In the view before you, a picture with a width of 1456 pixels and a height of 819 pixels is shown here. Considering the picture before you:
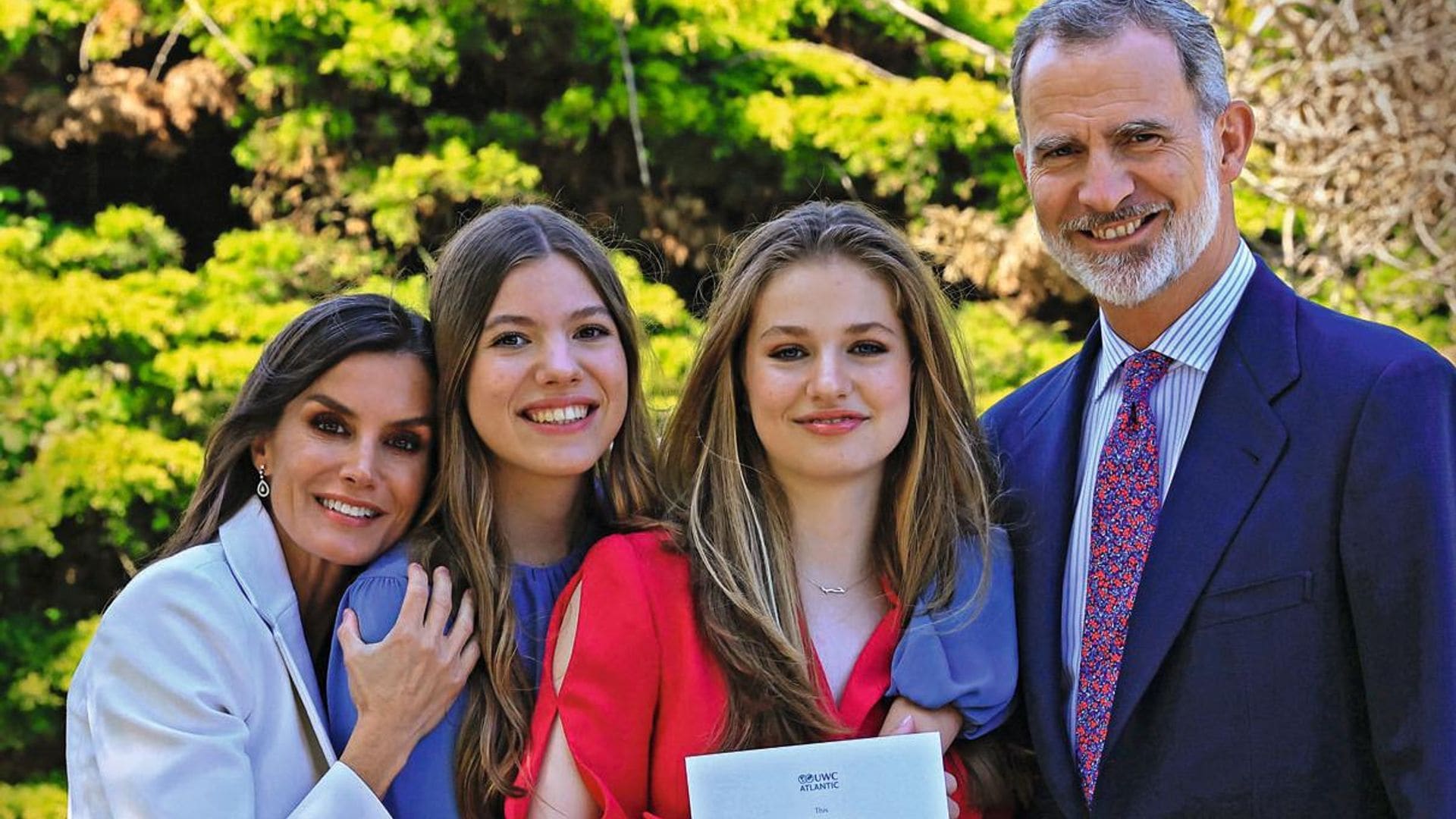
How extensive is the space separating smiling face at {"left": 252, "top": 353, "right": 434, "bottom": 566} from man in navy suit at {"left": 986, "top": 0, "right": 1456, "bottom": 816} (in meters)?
1.22

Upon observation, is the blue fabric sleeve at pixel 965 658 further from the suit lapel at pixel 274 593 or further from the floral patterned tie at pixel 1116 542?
the suit lapel at pixel 274 593

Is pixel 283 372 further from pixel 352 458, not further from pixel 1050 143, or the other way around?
pixel 1050 143


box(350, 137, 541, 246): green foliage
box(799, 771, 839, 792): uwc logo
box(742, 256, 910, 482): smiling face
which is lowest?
box(799, 771, 839, 792): uwc logo

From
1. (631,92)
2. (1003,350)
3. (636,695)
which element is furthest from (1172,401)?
(631,92)

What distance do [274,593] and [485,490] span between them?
1.46ft

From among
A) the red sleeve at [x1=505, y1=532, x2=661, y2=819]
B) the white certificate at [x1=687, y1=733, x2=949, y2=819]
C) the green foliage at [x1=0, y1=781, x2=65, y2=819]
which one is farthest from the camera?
the green foliage at [x1=0, y1=781, x2=65, y2=819]

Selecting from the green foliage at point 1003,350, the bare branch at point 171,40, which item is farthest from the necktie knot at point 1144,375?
the bare branch at point 171,40

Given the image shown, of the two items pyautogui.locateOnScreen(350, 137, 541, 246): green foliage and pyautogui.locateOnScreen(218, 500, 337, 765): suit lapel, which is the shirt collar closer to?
pyautogui.locateOnScreen(218, 500, 337, 765): suit lapel

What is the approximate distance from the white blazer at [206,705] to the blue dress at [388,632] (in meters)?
0.05

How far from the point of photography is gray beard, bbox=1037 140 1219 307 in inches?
109

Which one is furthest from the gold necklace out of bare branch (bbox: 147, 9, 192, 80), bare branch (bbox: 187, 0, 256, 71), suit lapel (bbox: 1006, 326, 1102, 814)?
bare branch (bbox: 147, 9, 192, 80)

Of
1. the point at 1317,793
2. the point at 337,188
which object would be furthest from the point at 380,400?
the point at 337,188

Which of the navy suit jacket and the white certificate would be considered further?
the white certificate

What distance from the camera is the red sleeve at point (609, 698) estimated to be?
262 cm
